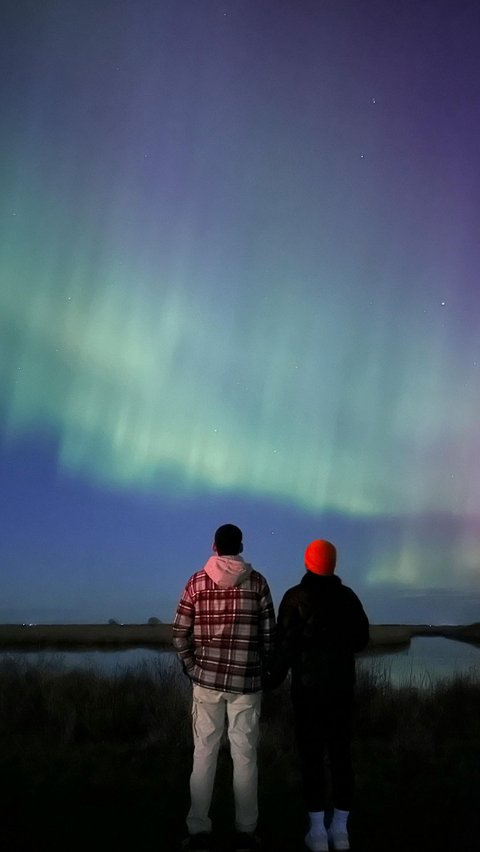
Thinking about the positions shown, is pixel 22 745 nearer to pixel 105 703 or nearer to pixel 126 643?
pixel 105 703

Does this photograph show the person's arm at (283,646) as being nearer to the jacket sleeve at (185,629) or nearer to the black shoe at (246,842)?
the jacket sleeve at (185,629)

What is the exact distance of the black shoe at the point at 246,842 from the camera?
5.44 metres

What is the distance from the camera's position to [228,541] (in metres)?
5.91

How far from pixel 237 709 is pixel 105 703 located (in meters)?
4.45

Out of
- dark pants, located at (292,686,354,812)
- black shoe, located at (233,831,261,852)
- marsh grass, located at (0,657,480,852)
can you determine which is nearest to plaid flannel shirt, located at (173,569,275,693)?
dark pants, located at (292,686,354,812)

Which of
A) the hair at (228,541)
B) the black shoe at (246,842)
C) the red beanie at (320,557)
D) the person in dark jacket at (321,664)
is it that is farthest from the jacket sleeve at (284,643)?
the black shoe at (246,842)

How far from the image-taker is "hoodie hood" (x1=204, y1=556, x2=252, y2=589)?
5.80 metres

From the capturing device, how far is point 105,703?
384 inches

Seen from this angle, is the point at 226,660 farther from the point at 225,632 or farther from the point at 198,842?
the point at 198,842

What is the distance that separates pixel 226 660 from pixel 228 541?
0.81 meters

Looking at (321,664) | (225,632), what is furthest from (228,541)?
(321,664)

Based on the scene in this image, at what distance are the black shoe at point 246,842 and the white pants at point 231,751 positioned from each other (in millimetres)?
38

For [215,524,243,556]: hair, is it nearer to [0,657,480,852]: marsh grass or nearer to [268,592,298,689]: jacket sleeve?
[268,592,298,689]: jacket sleeve

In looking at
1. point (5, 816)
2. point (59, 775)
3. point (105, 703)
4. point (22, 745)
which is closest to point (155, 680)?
point (105, 703)
